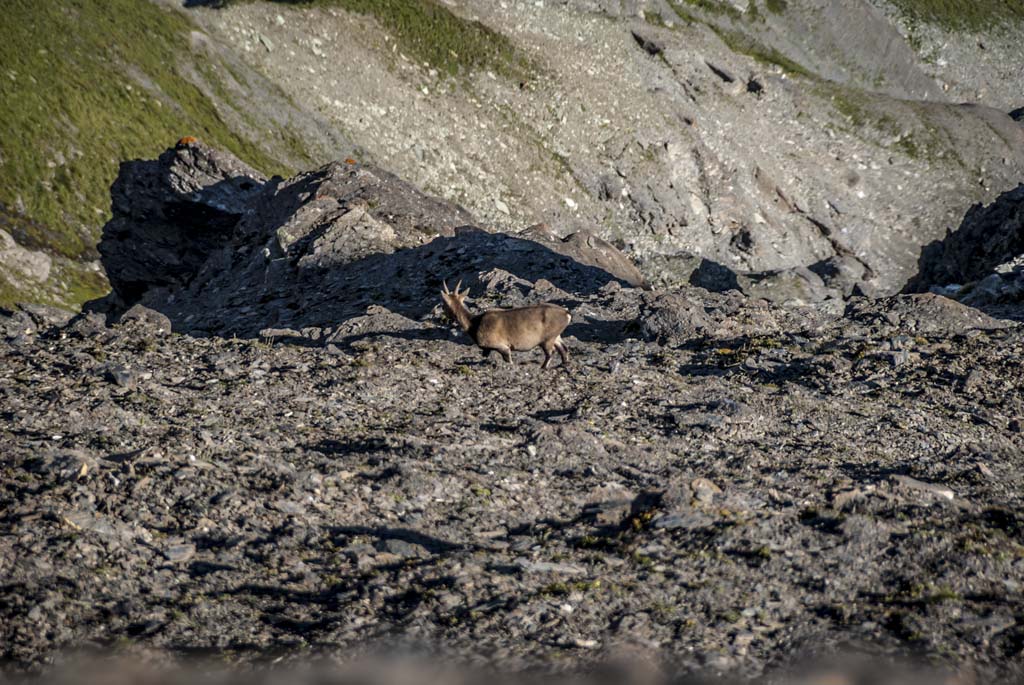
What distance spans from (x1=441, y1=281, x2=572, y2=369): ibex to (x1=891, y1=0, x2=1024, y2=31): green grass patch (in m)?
125

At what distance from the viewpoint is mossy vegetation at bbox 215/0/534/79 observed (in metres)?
83.5

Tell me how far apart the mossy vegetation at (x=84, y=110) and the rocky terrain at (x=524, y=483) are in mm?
40732

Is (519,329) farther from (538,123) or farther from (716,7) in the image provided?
(716,7)

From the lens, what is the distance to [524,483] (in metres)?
12.0

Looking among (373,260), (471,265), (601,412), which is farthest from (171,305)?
(601,412)

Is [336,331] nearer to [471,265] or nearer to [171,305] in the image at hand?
[471,265]

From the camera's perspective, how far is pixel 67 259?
54719 mm

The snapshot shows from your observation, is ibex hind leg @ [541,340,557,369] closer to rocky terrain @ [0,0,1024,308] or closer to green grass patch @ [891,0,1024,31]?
rocky terrain @ [0,0,1024,308]

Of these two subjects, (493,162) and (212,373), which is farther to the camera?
(493,162)

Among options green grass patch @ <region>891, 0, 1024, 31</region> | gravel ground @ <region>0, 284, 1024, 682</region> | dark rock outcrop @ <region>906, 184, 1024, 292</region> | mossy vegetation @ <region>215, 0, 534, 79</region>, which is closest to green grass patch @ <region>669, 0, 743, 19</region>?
green grass patch @ <region>891, 0, 1024, 31</region>

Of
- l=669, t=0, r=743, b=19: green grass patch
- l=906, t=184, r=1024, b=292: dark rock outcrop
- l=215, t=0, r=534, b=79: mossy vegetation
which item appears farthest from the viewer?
l=669, t=0, r=743, b=19: green grass patch

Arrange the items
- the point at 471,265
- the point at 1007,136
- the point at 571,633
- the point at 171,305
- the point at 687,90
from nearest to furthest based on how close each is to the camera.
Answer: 1. the point at 571,633
2. the point at 471,265
3. the point at 171,305
4. the point at 687,90
5. the point at 1007,136

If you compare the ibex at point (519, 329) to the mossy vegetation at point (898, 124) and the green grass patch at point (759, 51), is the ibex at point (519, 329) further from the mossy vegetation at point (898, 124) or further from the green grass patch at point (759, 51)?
the green grass patch at point (759, 51)

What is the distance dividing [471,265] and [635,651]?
15.6 metres
